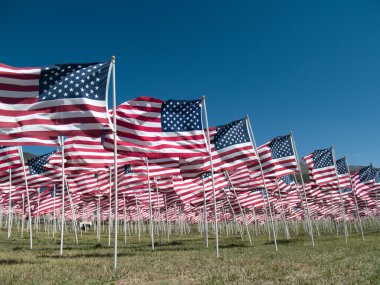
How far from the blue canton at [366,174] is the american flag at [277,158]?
21.1 m

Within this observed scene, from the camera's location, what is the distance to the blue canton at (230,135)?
21.0 meters

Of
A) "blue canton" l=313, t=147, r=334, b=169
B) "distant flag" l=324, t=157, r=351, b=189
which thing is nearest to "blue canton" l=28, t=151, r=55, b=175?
"blue canton" l=313, t=147, r=334, b=169

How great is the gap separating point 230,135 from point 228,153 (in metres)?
1.04

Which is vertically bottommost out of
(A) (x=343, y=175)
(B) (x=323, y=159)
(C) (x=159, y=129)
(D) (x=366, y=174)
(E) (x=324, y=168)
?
(A) (x=343, y=175)

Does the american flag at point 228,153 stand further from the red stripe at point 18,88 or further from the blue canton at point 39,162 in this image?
the blue canton at point 39,162

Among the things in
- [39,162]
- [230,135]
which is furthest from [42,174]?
[230,135]

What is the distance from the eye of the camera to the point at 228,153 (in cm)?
2086

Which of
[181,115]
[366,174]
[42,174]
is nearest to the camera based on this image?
[181,115]

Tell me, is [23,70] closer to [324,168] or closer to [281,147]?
[281,147]

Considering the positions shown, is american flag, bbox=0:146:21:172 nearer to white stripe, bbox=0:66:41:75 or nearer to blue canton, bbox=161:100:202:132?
white stripe, bbox=0:66:41:75

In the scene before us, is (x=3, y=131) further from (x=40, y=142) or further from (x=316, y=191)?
(x=316, y=191)

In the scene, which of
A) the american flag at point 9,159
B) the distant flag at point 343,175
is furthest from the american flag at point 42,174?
the distant flag at point 343,175

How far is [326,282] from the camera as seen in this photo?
31.8 ft

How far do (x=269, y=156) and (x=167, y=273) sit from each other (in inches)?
590
